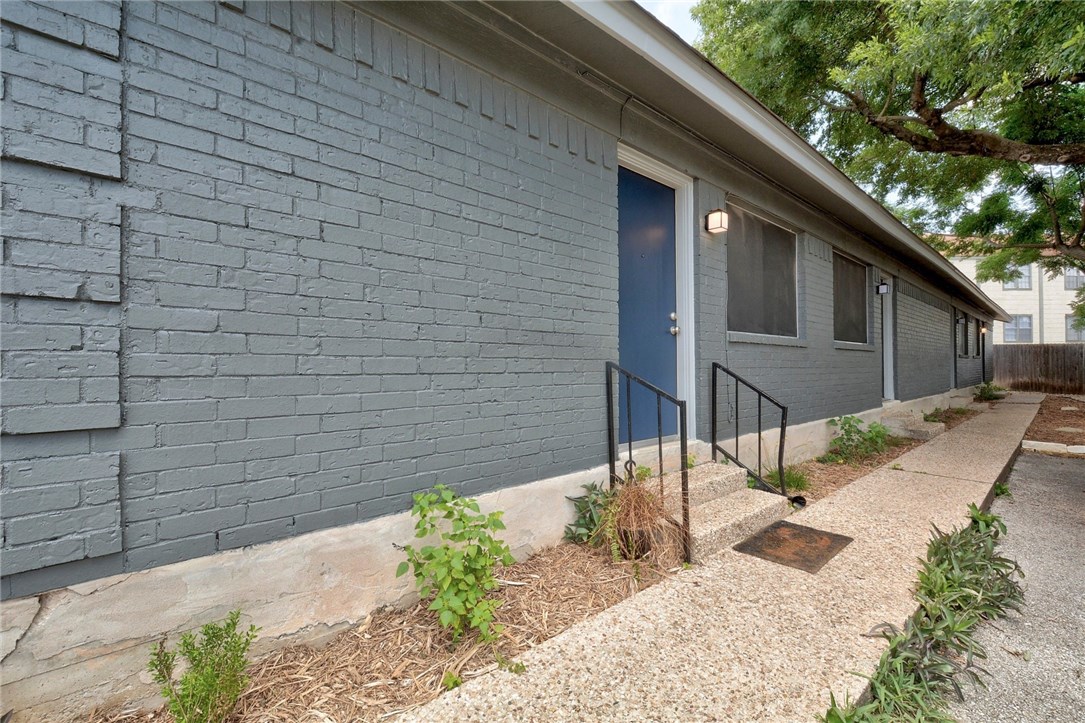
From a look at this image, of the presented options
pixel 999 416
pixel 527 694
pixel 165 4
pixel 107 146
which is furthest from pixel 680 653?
pixel 999 416

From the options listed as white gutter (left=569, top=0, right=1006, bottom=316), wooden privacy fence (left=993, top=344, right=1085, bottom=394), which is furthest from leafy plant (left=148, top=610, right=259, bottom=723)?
wooden privacy fence (left=993, top=344, right=1085, bottom=394)

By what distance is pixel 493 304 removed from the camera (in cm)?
247

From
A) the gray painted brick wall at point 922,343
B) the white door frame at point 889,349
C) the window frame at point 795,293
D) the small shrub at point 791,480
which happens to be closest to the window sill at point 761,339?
the window frame at point 795,293

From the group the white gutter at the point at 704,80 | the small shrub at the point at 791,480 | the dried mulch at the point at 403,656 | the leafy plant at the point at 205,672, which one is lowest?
the dried mulch at the point at 403,656

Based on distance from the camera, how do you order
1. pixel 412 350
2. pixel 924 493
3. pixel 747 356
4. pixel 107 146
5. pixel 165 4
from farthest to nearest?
pixel 747 356 < pixel 924 493 < pixel 412 350 < pixel 165 4 < pixel 107 146

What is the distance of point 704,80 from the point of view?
10.3 ft

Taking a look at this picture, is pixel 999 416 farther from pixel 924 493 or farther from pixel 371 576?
pixel 371 576

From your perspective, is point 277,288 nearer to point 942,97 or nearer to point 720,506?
point 720,506

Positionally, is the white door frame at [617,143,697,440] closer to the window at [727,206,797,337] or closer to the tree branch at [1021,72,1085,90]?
the window at [727,206,797,337]

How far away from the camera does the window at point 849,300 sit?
598cm

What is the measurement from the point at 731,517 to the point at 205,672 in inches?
99.2

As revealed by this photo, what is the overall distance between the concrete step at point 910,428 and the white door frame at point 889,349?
1.07 metres

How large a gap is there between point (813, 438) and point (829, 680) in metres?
4.08

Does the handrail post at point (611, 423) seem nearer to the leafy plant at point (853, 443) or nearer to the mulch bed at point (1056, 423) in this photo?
the leafy plant at point (853, 443)
